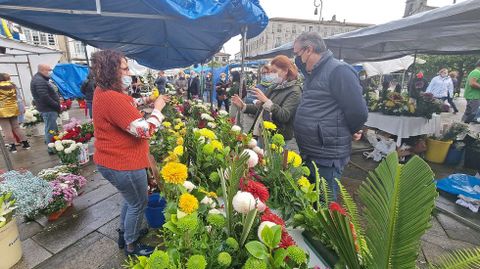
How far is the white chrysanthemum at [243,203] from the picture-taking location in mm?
920

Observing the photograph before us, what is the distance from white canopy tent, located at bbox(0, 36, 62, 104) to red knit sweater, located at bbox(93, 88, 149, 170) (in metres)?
7.30

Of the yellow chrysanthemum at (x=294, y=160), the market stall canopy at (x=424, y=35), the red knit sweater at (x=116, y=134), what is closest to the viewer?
the yellow chrysanthemum at (x=294, y=160)

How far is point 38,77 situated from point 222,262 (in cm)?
558

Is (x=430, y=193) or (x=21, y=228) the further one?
(x=21, y=228)

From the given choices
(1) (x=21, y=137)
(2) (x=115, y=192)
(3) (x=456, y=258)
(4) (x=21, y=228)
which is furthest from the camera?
(1) (x=21, y=137)

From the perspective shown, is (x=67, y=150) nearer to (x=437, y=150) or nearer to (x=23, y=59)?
(x=437, y=150)

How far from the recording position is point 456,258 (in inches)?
26.2

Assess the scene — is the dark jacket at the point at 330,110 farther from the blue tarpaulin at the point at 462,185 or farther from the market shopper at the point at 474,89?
the market shopper at the point at 474,89

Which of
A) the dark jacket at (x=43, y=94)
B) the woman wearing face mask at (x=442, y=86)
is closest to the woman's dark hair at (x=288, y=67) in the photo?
the dark jacket at (x=43, y=94)

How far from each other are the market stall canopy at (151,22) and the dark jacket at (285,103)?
75 cm

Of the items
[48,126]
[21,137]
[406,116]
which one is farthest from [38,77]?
[406,116]

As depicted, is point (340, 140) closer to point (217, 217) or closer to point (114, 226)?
point (217, 217)

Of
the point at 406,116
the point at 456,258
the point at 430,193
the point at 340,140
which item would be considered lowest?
the point at 406,116

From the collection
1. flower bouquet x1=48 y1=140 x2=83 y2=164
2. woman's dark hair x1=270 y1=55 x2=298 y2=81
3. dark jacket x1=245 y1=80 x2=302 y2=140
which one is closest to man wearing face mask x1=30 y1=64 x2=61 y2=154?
flower bouquet x1=48 y1=140 x2=83 y2=164
